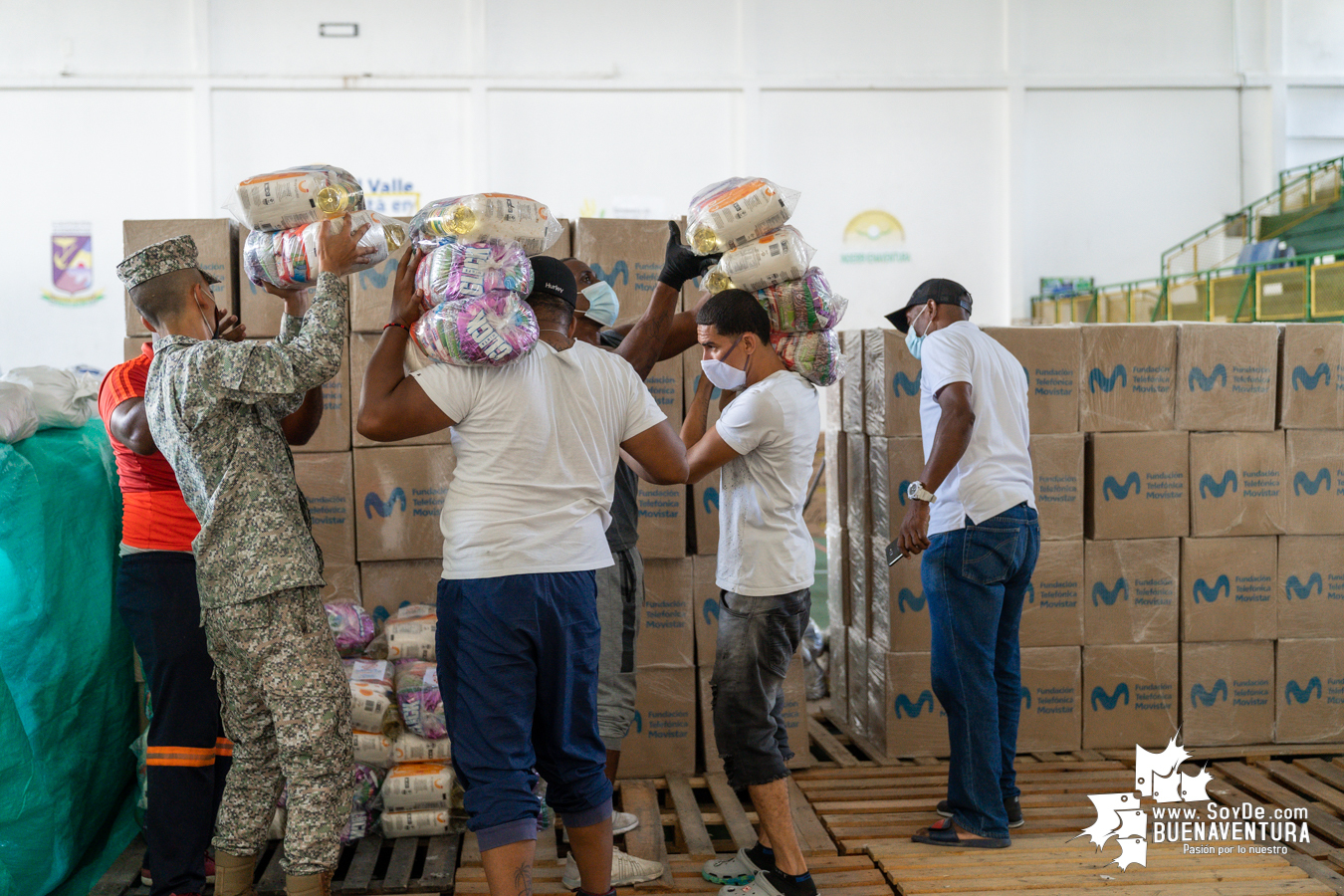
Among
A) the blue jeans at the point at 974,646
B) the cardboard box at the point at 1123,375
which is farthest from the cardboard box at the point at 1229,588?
the blue jeans at the point at 974,646

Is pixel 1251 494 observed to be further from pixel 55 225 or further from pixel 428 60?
pixel 55 225

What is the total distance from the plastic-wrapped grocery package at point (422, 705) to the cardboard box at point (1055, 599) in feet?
7.17

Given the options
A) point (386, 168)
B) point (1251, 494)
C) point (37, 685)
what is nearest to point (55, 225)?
point (386, 168)

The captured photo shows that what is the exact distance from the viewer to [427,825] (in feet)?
9.37

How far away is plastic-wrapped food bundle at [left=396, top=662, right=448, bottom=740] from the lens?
9.54 ft

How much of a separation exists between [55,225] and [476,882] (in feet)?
32.4

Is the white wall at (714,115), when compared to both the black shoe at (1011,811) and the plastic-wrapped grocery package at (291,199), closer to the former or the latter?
the black shoe at (1011,811)

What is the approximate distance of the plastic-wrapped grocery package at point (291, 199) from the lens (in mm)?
2127

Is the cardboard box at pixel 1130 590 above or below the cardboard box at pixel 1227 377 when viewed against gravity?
below

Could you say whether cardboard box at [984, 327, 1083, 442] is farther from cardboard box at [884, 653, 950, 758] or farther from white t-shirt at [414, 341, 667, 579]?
white t-shirt at [414, 341, 667, 579]

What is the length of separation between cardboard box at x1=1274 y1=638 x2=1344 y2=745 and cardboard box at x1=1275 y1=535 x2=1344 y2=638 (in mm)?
→ 55

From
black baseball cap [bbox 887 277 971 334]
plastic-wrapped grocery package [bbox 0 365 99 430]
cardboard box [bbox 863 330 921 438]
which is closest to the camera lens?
plastic-wrapped grocery package [bbox 0 365 99 430]

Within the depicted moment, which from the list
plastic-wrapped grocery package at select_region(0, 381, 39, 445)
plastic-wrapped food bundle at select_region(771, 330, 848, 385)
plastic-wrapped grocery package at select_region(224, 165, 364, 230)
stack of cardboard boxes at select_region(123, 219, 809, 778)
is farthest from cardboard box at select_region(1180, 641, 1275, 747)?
plastic-wrapped grocery package at select_region(0, 381, 39, 445)

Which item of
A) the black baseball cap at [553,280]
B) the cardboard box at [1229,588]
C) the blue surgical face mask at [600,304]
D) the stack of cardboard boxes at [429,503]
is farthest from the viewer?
the cardboard box at [1229,588]
